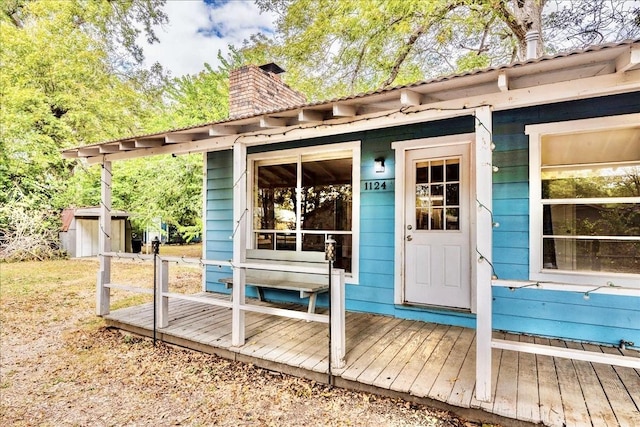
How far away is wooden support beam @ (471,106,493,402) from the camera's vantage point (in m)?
2.28

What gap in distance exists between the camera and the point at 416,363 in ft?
9.39

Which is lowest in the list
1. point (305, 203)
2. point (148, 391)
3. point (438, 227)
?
point (148, 391)

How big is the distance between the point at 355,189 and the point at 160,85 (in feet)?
49.5

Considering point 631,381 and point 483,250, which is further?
point 631,381

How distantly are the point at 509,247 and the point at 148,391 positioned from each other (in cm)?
378

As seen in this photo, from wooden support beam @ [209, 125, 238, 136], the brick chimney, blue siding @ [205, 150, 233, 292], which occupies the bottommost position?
blue siding @ [205, 150, 233, 292]

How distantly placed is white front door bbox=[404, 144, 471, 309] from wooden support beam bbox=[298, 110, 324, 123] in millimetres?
1628

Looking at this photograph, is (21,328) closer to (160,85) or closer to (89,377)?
(89,377)

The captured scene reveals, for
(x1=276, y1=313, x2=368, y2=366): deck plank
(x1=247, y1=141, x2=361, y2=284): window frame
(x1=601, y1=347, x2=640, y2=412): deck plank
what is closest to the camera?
(x1=601, y1=347, x2=640, y2=412): deck plank

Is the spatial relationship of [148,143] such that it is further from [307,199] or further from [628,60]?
[628,60]

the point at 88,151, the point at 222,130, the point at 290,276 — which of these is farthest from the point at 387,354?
the point at 88,151

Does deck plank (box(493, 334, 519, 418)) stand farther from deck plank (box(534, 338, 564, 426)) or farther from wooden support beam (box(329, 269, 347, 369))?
wooden support beam (box(329, 269, 347, 369))

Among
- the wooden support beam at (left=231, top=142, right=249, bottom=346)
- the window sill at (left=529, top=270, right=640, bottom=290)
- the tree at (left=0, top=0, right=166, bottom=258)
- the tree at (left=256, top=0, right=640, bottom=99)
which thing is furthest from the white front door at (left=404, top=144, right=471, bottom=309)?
the tree at (left=0, top=0, right=166, bottom=258)

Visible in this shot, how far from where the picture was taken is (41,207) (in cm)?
1159
